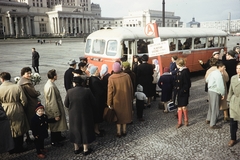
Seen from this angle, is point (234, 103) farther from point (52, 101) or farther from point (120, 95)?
point (52, 101)

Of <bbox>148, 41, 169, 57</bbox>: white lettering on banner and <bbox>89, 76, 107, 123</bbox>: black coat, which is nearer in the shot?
<bbox>89, 76, 107, 123</bbox>: black coat

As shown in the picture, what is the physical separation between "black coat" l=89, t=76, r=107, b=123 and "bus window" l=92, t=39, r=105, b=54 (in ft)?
19.3

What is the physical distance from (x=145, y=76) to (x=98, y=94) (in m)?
2.48

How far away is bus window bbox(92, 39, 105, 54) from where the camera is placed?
11.6 metres

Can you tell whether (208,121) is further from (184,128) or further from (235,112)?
(235,112)

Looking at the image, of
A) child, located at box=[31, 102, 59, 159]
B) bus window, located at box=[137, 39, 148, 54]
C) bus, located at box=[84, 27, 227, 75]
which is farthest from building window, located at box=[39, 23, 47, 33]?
child, located at box=[31, 102, 59, 159]

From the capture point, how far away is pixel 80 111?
15.2ft

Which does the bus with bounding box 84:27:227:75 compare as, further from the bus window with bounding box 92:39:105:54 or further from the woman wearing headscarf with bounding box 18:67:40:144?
the woman wearing headscarf with bounding box 18:67:40:144

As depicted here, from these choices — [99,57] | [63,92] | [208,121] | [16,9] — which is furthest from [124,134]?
[16,9]

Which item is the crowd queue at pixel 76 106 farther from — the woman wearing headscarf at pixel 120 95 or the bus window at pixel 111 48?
the bus window at pixel 111 48

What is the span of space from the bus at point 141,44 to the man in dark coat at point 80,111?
6191 mm

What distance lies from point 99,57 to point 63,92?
250 centimetres

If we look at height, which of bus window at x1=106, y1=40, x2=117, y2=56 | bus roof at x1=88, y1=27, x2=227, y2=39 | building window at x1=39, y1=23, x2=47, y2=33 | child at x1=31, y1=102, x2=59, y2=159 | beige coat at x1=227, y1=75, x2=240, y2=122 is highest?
building window at x1=39, y1=23, x2=47, y2=33

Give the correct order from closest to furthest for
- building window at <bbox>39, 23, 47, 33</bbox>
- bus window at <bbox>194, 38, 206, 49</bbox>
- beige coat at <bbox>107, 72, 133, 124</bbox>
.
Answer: beige coat at <bbox>107, 72, 133, 124</bbox>, bus window at <bbox>194, 38, 206, 49</bbox>, building window at <bbox>39, 23, 47, 33</bbox>
